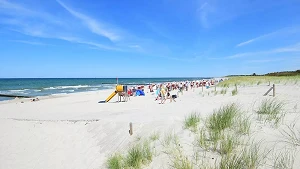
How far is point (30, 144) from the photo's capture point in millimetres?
7801

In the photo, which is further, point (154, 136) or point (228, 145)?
point (154, 136)

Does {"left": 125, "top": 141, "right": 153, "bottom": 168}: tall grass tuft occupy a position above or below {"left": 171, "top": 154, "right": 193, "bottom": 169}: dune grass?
below

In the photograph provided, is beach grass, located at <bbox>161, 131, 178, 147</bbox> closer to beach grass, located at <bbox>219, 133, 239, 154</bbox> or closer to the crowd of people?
beach grass, located at <bbox>219, 133, 239, 154</bbox>

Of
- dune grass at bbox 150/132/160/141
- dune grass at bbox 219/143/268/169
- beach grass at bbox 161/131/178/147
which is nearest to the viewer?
dune grass at bbox 219/143/268/169

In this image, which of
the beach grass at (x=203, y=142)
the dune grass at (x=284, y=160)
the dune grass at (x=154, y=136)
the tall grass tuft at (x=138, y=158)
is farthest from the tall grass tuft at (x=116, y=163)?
the dune grass at (x=284, y=160)

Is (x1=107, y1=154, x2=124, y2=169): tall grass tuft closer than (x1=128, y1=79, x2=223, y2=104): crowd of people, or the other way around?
(x1=107, y1=154, x2=124, y2=169): tall grass tuft

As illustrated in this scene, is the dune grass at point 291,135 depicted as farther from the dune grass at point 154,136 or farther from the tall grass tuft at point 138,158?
the dune grass at point 154,136

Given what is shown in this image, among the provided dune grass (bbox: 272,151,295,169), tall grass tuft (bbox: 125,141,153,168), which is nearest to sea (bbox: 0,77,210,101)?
tall grass tuft (bbox: 125,141,153,168)

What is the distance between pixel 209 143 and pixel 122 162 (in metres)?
1.91

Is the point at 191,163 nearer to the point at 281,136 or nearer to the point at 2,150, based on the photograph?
the point at 281,136

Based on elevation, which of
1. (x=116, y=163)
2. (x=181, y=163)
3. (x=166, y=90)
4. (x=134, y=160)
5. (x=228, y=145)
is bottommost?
(x=116, y=163)

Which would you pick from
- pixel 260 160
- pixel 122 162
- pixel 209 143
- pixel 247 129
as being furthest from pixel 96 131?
pixel 260 160

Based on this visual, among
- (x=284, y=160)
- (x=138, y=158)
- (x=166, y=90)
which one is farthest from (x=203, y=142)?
(x=166, y=90)

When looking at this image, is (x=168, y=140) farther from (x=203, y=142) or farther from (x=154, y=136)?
(x=203, y=142)
